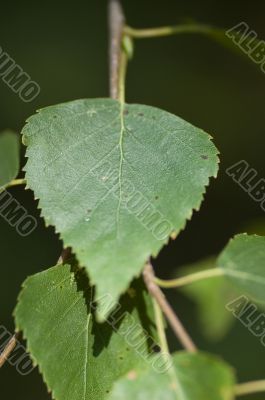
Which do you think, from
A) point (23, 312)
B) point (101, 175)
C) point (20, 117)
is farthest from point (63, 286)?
point (20, 117)

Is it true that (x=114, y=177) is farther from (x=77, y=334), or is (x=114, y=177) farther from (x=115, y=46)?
(x=115, y=46)

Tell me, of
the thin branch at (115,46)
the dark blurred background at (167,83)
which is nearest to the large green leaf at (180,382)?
the thin branch at (115,46)

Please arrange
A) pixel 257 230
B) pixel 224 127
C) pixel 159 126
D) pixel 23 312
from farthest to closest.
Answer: pixel 224 127, pixel 257 230, pixel 159 126, pixel 23 312

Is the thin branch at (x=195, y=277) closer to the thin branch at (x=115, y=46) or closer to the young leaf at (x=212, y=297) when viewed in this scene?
the thin branch at (x=115, y=46)

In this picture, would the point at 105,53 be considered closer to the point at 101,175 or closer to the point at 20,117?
the point at 20,117

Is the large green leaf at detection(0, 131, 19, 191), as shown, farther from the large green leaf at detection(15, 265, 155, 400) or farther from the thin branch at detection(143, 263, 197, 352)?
the thin branch at detection(143, 263, 197, 352)

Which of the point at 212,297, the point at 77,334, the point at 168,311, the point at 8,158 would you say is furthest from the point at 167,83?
the point at 168,311
